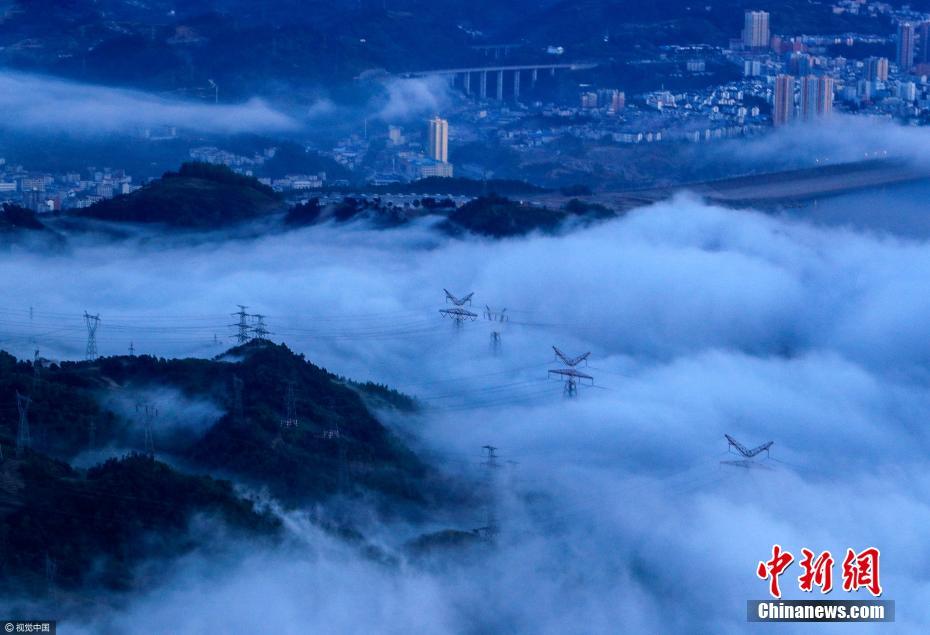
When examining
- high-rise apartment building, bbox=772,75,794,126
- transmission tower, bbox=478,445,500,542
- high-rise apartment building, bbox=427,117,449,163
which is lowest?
transmission tower, bbox=478,445,500,542

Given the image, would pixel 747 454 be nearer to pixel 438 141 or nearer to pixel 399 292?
pixel 399 292

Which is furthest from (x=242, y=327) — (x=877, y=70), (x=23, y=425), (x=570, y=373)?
(x=877, y=70)

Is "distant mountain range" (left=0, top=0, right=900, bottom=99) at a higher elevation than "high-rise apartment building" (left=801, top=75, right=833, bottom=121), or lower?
higher

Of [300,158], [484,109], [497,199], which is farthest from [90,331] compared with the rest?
[484,109]

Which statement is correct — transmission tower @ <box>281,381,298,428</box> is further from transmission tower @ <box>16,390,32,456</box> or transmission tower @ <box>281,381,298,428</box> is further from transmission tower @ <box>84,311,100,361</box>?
transmission tower @ <box>84,311,100,361</box>

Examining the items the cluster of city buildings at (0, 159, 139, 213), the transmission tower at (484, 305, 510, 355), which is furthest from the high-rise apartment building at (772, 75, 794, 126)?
the transmission tower at (484, 305, 510, 355)

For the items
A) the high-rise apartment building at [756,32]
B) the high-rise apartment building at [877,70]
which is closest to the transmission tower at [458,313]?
the high-rise apartment building at [877,70]
